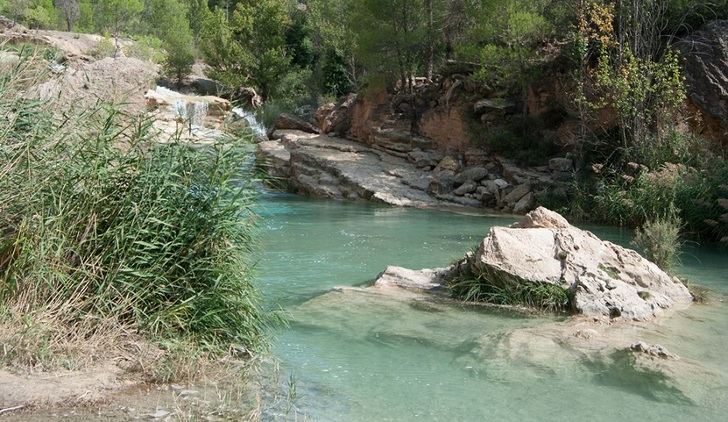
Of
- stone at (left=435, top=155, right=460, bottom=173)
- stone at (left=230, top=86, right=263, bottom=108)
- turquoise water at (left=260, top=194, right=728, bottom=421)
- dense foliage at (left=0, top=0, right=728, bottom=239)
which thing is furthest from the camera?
stone at (left=230, top=86, right=263, bottom=108)

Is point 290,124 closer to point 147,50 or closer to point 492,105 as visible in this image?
point 492,105

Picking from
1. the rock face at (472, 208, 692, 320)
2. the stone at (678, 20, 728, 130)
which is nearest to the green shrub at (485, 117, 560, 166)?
the stone at (678, 20, 728, 130)

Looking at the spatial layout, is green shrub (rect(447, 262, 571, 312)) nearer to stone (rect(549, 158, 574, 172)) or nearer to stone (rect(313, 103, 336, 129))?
stone (rect(549, 158, 574, 172))

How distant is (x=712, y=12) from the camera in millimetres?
18000

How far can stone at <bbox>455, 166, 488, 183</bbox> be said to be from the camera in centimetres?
2041

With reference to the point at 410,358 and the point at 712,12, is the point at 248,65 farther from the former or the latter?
the point at 410,358

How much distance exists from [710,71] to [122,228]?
14945mm

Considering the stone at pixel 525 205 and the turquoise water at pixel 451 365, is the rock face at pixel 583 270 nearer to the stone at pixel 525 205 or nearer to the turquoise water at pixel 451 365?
the turquoise water at pixel 451 365

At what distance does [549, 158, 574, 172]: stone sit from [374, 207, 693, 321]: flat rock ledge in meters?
9.68

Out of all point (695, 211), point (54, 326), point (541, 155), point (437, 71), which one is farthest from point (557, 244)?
point (437, 71)

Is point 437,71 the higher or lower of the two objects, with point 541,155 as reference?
higher

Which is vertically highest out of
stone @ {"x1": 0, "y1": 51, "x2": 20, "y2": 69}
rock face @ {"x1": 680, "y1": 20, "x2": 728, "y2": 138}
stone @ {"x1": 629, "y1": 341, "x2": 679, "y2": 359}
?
rock face @ {"x1": 680, "y1": 20, "x2": 728, "y2": 138}

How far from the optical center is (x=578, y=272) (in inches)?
346

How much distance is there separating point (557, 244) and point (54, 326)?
575 centimetres
